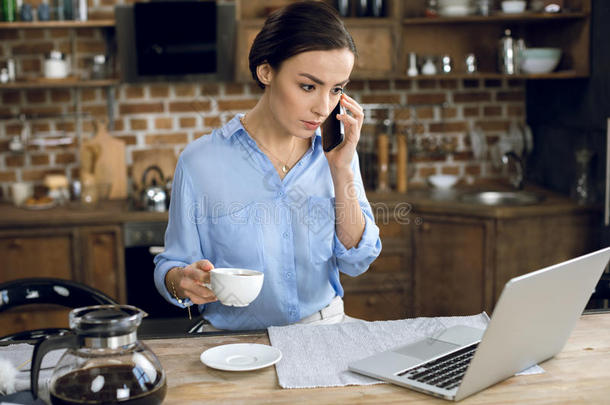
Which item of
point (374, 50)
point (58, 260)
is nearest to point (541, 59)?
point (374, 50)

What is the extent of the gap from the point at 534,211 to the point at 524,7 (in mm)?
1106

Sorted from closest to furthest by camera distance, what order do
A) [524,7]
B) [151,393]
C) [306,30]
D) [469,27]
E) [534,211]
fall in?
[151,393], [306,30], [534,211], [524,7], [469,27]

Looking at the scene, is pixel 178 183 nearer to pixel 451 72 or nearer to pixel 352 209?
pixel 352 209

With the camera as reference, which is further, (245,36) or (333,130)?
(245,36)

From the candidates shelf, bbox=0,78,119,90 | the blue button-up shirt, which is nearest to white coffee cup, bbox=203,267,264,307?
the blue button-up shirt

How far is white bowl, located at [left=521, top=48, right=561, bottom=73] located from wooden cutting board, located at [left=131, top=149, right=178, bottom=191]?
1.92 metres

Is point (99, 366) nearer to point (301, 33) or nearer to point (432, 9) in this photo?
point (301, 33)

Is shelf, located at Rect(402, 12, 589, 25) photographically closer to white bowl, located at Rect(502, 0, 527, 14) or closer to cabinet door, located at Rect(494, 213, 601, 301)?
white bowl, located at Rect(502, 0, 527, 14)

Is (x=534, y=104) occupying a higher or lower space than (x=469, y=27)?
lower

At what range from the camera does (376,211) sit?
3607 millimetres

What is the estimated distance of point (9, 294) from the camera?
5.90 ft

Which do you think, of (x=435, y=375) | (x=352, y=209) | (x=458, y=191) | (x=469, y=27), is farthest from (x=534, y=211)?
(x=435, y=375)

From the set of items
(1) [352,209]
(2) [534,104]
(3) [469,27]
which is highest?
(3) [469,27]

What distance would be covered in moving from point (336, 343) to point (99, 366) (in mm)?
542
